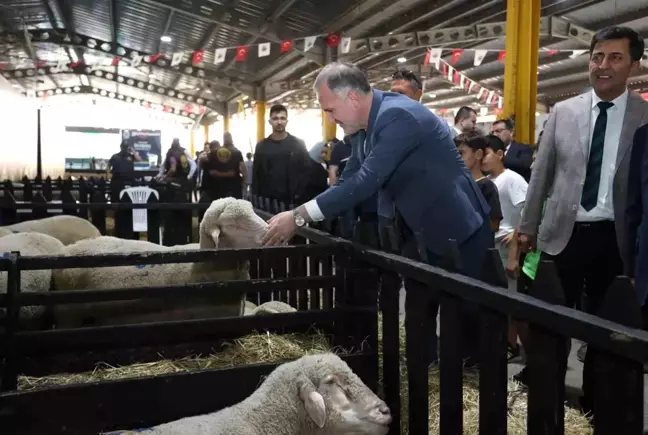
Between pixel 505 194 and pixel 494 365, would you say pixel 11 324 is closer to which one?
pixel 494 365

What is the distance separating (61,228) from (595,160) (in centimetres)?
361

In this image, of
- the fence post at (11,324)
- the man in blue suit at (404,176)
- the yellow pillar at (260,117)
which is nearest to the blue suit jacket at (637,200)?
the man in blue suit at (404,176)

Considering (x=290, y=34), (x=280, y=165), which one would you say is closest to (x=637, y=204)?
(x=280, y=165)

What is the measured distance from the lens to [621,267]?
8.34ft

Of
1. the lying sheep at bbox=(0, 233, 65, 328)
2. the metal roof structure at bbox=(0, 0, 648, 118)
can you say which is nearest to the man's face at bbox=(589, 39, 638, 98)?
the lying sheep at bbox=(0, 233, 65, 328)

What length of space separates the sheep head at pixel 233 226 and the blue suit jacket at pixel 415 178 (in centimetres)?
90

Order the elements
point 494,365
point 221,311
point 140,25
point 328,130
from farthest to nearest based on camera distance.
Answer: point 328,130
point 140,25
point 221,311
point 494,365

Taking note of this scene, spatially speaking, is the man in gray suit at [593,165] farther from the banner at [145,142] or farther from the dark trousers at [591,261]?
the banner at [145,142]

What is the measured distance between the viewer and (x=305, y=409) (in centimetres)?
188

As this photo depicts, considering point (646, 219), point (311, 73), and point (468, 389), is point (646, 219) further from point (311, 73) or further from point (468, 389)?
point (311, 73)

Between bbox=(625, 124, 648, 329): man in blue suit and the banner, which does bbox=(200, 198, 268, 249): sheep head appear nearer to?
bbox=(625, 124, 648, 329): man in blue suit

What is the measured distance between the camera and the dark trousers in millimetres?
2551

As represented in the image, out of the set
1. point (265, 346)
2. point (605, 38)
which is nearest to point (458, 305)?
point (265, 346)

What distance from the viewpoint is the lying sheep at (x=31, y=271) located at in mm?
2949
